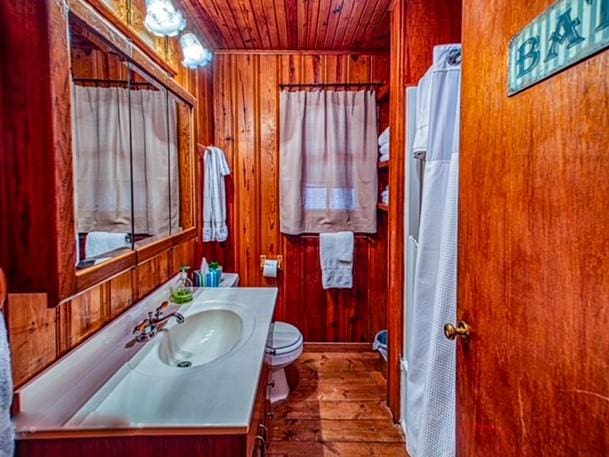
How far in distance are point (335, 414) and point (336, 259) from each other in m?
1.11

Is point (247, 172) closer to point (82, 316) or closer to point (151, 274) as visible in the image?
point (151, 274)

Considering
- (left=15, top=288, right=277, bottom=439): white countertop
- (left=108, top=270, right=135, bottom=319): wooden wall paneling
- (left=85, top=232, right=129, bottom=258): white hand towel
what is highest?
(left=85, top=232, right=129, bottom=258): white hand towel

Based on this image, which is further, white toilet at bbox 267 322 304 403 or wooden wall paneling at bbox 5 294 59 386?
white toilet at bbox 267 322 304 403

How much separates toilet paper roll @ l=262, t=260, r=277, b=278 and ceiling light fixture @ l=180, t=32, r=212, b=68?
150 centimetres

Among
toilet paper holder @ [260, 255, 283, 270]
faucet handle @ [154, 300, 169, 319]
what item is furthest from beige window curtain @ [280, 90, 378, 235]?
faucet handle @ [154, 300, 169, 319]

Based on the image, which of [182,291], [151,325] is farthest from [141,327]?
[182,291]

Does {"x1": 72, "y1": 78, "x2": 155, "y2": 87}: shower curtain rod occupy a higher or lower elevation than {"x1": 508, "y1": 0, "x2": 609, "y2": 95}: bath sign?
higher

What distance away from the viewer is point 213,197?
2631 millimetres

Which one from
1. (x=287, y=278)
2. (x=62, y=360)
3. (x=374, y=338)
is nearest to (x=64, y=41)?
(x=62, y=360)

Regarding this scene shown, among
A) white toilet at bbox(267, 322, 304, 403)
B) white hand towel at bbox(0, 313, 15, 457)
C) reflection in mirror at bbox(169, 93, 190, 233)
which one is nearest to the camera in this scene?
white hand towel at bbox(0, 313, 15, 457)

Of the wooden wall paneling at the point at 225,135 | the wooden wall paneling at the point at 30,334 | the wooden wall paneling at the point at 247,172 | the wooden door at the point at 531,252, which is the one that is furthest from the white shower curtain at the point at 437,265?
the wooden wall paneling at the point at 225,135

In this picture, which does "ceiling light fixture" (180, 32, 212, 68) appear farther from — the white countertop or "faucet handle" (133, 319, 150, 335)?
the white countertop

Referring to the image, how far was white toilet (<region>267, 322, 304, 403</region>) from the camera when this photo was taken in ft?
7.21

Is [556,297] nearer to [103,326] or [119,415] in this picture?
[119,415]
